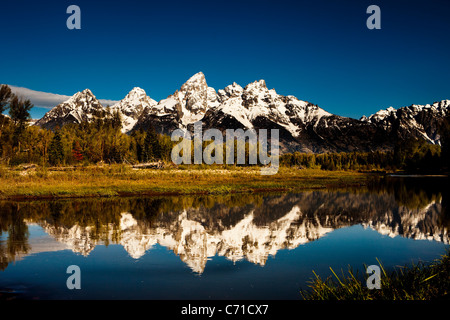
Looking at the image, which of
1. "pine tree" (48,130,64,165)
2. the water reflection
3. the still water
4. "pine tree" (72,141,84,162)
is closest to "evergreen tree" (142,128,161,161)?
"pine tree" (72,141,84,162)

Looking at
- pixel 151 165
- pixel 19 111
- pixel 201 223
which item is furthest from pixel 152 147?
pixel 201 223

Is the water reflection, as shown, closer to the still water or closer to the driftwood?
the still water

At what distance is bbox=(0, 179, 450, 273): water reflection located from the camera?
16.5m

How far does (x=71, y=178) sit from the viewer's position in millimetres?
45219

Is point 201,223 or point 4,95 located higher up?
point 4,95

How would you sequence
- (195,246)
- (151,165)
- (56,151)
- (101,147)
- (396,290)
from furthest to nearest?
(56,151)
(101,147)
(151,165)
(195,246)
(396,290)

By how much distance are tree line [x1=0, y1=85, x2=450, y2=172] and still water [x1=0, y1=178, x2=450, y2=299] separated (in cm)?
3894

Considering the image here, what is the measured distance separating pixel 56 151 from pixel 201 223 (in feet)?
321

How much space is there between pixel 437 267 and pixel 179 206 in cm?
2233

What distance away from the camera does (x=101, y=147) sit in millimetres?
87875

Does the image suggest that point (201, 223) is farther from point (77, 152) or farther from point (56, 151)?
point (77, 152)

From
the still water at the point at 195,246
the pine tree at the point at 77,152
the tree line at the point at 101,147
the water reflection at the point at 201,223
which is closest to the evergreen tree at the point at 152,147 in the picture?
the tree line at the point at 101,147

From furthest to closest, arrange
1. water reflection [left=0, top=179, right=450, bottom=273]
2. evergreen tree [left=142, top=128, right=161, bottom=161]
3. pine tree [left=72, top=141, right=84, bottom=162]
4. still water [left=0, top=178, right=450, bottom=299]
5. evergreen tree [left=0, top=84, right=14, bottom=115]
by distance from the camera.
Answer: evergreen tree [left=142, top=128, right=161, bottom=161], pine tree [left=72, top=141, right=84, bottom=162], evergreen tree [left=0, top=84, right=14, bottom=115], water reflection [left=0, top=179, right=450, bottom=273], still water [left=0, top=178, right=450, bottom=299]
